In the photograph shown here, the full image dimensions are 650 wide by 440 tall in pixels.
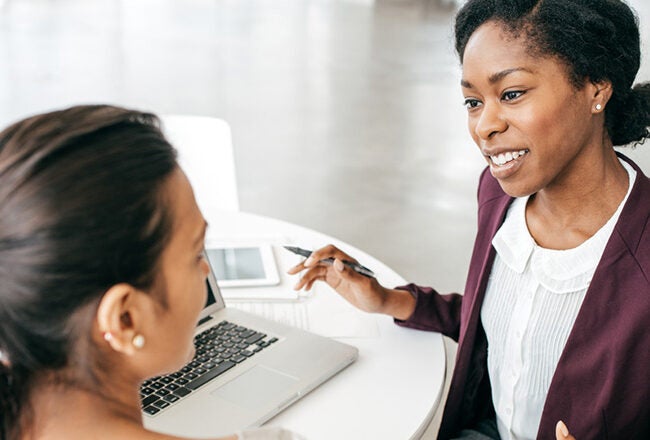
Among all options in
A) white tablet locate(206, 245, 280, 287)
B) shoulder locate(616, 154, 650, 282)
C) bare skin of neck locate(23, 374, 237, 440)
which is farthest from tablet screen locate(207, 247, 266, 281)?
bare skin of neck locate(23, 374, 237, 440)

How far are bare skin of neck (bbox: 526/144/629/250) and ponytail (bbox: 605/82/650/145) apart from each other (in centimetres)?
5

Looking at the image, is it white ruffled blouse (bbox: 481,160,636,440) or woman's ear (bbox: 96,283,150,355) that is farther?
white ruffled blouse (bbox: 481,160,636,440)

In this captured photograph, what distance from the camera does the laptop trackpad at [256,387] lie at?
53.2 inches

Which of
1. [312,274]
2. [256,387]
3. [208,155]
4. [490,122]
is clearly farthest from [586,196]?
[208,155]

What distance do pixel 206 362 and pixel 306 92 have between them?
4.91 m

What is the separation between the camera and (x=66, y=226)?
793 mm

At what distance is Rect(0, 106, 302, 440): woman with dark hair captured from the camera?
0.80m

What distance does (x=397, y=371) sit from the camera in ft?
4.90

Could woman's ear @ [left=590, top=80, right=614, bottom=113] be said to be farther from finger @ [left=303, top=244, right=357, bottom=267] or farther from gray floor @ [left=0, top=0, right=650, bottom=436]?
gray floor @ [left=0, top=0, right=650, bottom=436]

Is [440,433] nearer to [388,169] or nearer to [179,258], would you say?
[179,258]

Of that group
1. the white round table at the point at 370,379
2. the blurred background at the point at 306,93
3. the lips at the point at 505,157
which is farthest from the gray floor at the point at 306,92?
the white round table at the point at 370,379

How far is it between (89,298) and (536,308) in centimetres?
95

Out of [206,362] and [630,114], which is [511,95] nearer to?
[630,114]

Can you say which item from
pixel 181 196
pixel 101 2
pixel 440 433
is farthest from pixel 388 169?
pixel 101 2
